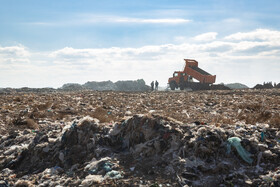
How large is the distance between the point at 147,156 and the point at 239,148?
5.37 feet

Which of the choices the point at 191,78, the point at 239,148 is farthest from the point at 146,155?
the point at 191,78

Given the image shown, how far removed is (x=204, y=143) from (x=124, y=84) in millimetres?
37833

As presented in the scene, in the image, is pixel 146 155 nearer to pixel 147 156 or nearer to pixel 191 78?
pixel 147 156

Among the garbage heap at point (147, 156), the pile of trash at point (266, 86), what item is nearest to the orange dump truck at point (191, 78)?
the pile of trash at point (266, 86)

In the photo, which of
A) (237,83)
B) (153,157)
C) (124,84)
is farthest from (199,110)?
(237,83)

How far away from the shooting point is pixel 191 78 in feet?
77.8

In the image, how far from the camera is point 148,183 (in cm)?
362

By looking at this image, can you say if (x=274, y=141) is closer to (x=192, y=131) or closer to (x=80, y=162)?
(x=192, y=131)

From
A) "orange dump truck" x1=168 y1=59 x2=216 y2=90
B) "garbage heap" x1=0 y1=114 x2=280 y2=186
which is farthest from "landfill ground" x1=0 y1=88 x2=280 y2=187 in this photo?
"orange dump truck" x1=168 y1=59 x2=216 y2=90

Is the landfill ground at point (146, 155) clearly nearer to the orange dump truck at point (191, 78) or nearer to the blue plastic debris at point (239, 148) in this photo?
the blue plastic debris at point (239, 148)

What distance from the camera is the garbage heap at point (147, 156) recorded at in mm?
3742

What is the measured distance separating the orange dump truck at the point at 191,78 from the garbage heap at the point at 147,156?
59.7 feet

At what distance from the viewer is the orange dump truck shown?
22578mm

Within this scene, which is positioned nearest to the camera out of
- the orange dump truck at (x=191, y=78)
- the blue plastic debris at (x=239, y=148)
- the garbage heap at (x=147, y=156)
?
the garbage heap at (x=147, y=156)
